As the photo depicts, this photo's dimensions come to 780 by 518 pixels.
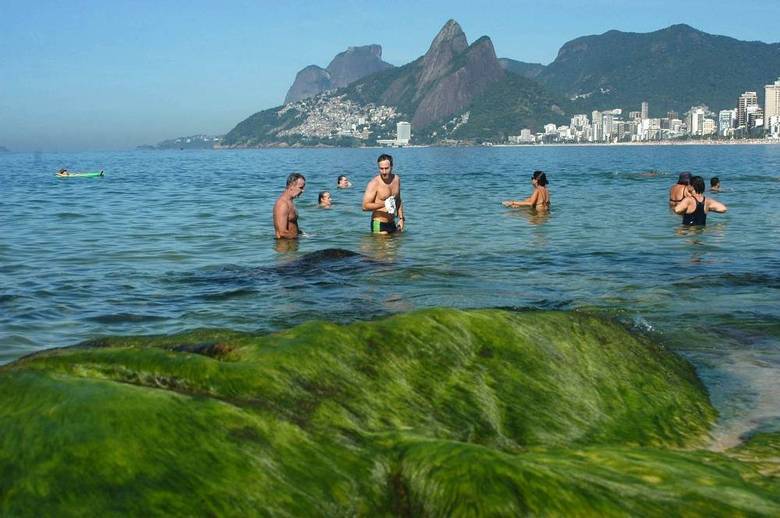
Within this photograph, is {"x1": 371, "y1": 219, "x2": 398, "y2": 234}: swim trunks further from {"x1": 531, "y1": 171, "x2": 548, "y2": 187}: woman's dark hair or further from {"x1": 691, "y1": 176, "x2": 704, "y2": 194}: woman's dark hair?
{"x1": 691, "y1": 176, "x2": 704, "y2": 194}: woman's dark hair

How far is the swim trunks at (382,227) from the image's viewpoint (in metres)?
17.1

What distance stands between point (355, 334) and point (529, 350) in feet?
4.56

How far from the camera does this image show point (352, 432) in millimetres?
3572

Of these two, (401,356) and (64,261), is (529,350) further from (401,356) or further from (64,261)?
(64,261)

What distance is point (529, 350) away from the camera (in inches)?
213

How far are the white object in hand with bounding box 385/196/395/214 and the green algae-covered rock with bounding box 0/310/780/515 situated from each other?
11014mm

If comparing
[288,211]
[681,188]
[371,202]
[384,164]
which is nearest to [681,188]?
[681,188]

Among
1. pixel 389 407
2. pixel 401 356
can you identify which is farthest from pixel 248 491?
pixel 401 356

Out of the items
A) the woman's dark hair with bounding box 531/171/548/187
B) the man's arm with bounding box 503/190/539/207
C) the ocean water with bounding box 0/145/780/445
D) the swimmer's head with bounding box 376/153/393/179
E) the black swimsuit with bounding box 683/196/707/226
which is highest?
the swimmer's head with bounding box 376/153/393/179

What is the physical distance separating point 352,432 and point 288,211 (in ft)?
41.6

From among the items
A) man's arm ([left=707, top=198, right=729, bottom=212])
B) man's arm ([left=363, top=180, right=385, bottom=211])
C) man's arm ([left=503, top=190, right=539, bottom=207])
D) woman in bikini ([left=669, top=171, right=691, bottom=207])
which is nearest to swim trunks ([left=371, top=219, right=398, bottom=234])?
man's arm ([left=363, top=180, right=385, bottom=211])

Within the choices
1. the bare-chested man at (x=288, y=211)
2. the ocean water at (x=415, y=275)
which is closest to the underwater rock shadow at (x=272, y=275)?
the ocean water at (x=415, y=275)

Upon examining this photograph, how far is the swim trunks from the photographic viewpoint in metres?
17.1

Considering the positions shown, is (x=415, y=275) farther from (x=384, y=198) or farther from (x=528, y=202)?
(x=528, y=202)
